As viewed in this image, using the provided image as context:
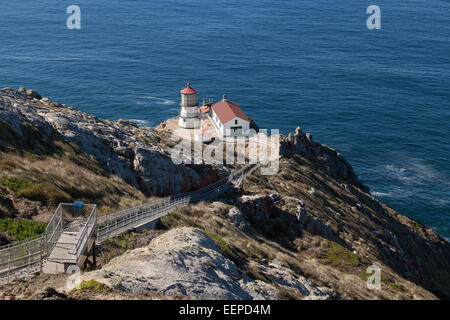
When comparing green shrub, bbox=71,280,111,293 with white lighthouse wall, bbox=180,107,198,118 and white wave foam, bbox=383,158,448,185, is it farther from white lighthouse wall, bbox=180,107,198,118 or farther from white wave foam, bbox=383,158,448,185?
white wave foam, bbox=383,158,448,185

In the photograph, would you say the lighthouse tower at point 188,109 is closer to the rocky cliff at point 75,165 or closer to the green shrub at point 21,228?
the rocky cliff at point 75,165

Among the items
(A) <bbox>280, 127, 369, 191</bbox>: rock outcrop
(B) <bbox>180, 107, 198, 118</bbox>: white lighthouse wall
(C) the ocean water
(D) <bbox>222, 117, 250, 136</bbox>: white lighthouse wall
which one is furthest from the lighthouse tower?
(C) the ocean water

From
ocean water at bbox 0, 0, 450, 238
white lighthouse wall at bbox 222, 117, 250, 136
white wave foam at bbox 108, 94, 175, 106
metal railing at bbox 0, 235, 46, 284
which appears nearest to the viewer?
metal railing at bbox 0, 235, 46, 284

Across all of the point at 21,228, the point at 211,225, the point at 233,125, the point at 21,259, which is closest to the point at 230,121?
the point at 233,125

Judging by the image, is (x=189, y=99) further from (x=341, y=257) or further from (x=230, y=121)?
(x=341, y=257)

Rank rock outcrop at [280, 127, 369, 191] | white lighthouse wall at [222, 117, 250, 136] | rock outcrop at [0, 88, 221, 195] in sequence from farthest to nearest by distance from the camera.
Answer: white lighthouse wall at [222, 117, 250, 136] < rock outcrop at [280, 127, 369, 191] < rock outcrop at [0, 88, 221, 195]

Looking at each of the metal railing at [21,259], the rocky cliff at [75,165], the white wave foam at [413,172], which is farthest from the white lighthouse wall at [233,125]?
the metal railing at [21,259]
